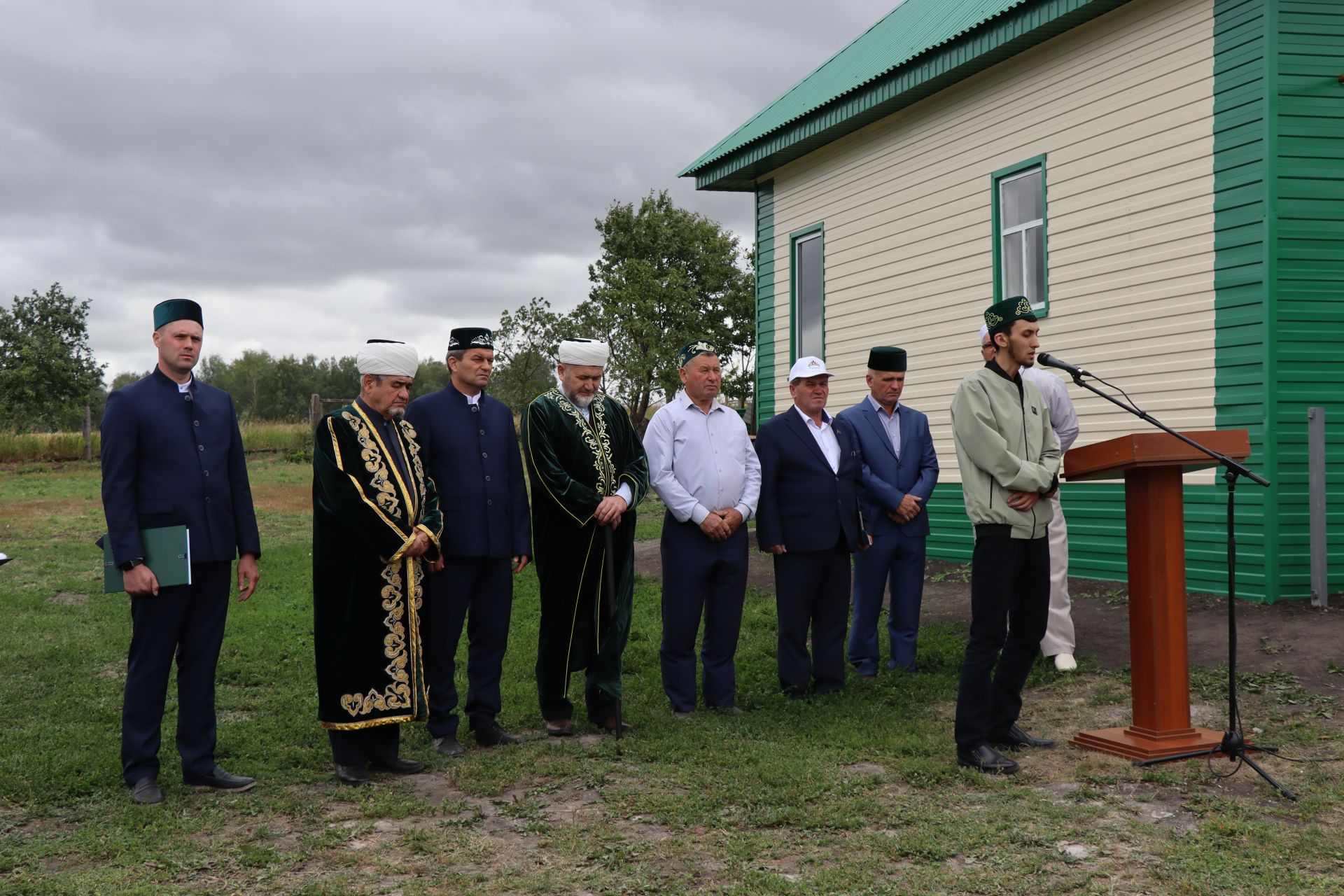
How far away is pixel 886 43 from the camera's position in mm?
13875

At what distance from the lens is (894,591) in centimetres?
747

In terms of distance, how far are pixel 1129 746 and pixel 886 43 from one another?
10671 millimetres

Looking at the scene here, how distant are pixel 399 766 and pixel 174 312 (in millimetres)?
2235

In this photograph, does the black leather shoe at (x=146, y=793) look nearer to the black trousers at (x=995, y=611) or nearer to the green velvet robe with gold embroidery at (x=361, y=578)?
the green velvet robe with gold embroidery at (x=361, y=578)

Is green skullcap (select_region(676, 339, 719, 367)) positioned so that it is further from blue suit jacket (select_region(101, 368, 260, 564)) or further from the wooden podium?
blue suit jacket (select_region(101, 368, 260, 564))

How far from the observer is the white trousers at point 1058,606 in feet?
23.2

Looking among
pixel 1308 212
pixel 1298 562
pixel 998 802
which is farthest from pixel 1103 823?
pixel 1308 212

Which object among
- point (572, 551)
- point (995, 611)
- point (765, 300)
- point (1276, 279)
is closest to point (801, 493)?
point (572, 551)

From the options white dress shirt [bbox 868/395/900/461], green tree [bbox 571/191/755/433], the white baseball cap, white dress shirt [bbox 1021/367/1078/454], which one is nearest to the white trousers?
white dress shirt [bbox 1021/367/1078/454]

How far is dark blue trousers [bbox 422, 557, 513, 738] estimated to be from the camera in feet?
18.6

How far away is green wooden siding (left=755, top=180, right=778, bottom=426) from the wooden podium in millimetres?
10134

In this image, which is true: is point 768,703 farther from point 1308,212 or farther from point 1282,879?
point 1308,212

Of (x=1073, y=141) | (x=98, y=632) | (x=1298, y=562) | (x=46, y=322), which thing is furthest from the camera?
(x=46, y=322)

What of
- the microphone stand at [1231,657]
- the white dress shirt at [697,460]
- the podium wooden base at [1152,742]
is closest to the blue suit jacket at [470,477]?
the white dress shirt at [697,460]
